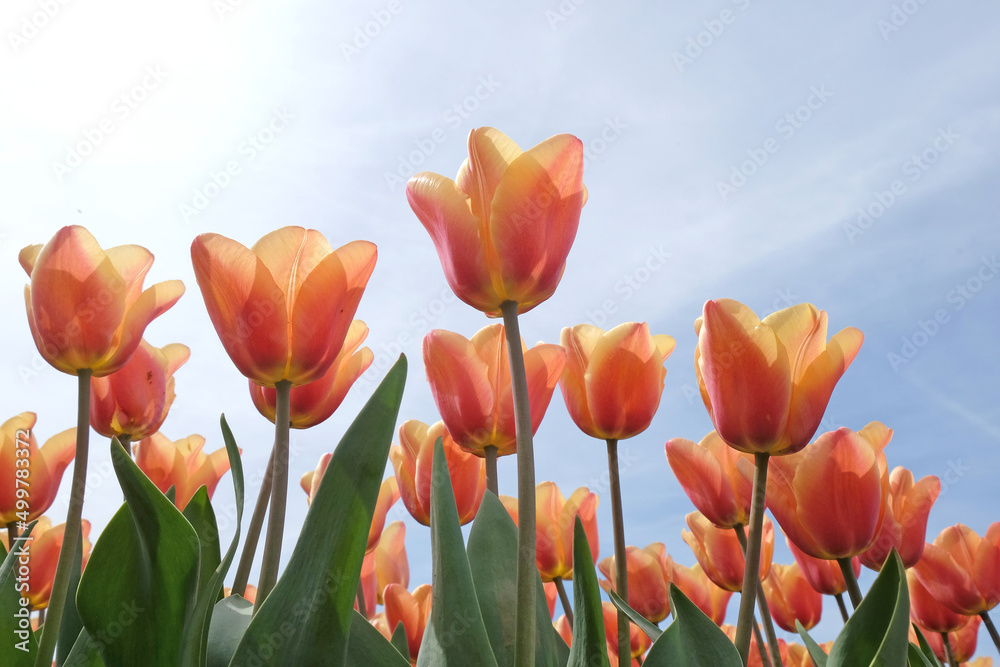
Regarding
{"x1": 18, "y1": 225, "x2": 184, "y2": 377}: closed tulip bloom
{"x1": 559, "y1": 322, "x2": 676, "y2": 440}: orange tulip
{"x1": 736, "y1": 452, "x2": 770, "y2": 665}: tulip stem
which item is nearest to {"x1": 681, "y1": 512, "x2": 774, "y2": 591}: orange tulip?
{"x1": 559, "y1": 322, "x2": 676, "y2": 440}: orange tulip

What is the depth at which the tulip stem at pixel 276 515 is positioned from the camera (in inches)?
38.9

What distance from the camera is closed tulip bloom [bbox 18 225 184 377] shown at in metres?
1.22

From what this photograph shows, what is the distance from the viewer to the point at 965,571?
2.17 metres

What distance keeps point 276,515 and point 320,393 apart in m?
0.44

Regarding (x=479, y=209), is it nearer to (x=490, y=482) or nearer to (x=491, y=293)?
(x=491, y=293)

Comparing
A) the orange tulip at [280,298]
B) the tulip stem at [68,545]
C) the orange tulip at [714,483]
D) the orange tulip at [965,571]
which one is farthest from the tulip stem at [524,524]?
the orange tulip at [965,571]

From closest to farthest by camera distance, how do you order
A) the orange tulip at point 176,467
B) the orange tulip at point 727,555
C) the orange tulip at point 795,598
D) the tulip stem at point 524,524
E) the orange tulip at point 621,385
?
1. the tulip stem at point 524,524
2. the orange tulip at point 621,385
3. the orange tulip at point 176,467
4. the orange tulip at point 727,555
5. the orange tulip at point 795,598

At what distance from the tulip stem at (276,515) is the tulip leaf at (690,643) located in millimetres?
528

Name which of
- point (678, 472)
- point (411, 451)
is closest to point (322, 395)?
point (411, 451)

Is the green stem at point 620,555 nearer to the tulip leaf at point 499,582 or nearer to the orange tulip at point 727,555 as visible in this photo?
the tulip leaf at point 499,582

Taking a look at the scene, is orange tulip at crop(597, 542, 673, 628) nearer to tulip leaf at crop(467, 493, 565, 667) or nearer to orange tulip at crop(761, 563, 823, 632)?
orange tulip at crop(761, 563, 823, 632)

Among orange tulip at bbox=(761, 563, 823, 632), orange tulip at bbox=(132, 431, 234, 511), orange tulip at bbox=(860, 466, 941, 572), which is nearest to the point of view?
orange tulip at bbox=(132, 431, 234, 511)

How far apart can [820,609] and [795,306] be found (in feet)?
5.52

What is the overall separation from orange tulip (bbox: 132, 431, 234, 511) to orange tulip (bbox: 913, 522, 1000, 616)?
2.06 meters
